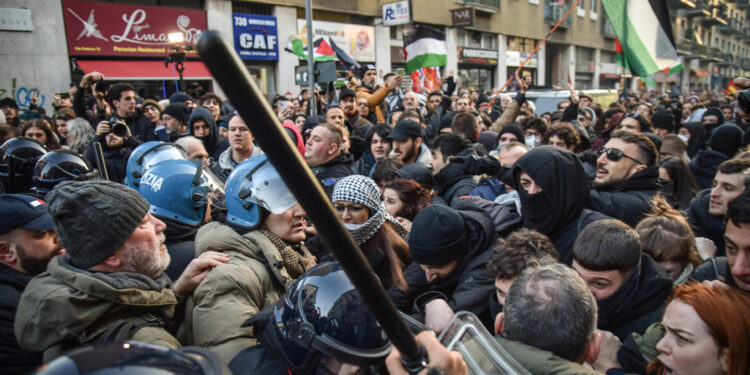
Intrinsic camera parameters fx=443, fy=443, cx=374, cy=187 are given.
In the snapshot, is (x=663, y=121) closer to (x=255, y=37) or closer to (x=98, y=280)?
(x=98, y=280)

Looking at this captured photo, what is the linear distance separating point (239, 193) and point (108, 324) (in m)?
0.85

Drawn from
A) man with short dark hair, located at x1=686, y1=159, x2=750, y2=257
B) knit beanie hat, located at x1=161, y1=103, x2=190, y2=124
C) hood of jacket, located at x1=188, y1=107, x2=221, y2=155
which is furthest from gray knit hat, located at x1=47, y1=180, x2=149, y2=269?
knit beanie hat, located at x1=161, y1=103, x2=190, y2=124

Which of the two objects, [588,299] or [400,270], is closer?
[588,299]

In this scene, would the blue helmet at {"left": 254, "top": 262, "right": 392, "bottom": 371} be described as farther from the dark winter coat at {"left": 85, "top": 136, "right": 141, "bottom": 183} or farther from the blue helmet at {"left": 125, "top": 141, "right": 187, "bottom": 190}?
the dark winter coat at {"left": 85, "top": 136, "right": 141, "bottom": 183}

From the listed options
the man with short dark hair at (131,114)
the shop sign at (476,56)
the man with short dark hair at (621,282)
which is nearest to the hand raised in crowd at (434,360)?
the man with short dark hair at (621,282)

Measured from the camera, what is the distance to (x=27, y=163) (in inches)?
133

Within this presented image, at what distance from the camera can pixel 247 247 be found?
1.97 meters

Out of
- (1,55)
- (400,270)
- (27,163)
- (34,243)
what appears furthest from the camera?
(1,55)

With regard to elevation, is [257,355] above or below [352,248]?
below

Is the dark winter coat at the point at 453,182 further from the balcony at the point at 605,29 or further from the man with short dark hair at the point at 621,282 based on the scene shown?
the balcony at the point at 605,29

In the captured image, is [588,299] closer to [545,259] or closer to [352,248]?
[545,259]

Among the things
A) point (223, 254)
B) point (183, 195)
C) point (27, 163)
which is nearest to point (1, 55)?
point (27, 163)

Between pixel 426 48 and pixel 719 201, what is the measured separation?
8104mm

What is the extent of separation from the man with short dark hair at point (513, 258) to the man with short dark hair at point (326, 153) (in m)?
2.34
